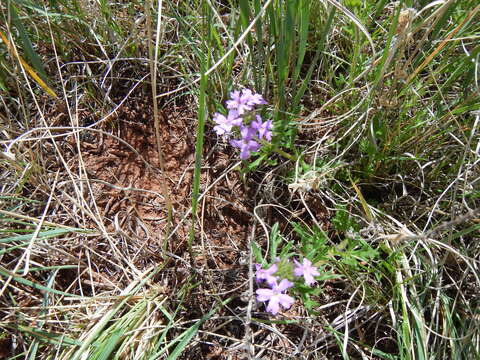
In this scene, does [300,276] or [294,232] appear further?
[294,232]

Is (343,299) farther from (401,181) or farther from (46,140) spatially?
(46,140)

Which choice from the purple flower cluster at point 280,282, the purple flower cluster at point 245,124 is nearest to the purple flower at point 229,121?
the purple flower cluster at point 245,124

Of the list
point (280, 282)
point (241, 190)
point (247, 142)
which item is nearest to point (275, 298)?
point (280, 282)

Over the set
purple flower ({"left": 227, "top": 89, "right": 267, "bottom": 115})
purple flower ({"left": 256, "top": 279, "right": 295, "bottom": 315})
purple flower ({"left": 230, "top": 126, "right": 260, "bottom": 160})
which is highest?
purple flower ({"left": 227, "top": 89, "right": 267, "bottom": 115})

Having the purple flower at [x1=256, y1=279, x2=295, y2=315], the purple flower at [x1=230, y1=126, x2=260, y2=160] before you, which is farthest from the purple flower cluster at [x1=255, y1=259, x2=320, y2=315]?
the purple flower at [x1=230, y1=126, x2=260, y2=160]

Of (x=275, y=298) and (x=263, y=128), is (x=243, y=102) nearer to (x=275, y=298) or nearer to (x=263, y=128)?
(x=263, y=128)

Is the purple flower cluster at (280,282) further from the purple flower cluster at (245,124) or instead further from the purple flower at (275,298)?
the purple flower cluster at (245,124)

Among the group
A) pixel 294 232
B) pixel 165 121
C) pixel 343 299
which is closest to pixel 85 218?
pixel 165 121

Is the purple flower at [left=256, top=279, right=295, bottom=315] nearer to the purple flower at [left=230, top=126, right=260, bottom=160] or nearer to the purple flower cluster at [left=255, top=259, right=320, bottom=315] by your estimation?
the purple flower cluster at [left=255, top=259, right=320, bottom=315]
